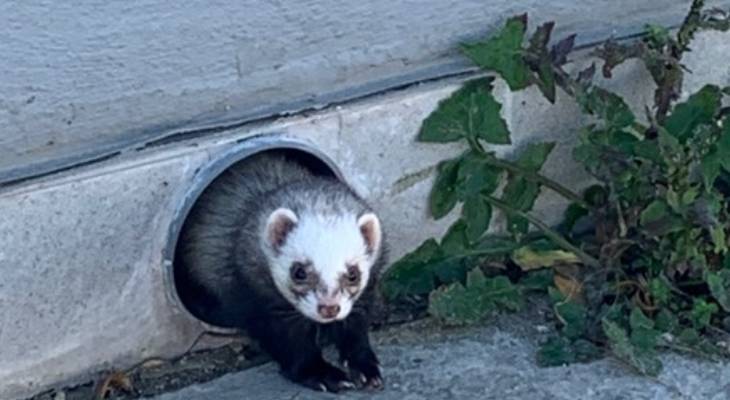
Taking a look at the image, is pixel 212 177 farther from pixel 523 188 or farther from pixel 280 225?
pixel 523 188

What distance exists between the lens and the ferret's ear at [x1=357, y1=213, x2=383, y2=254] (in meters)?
4.30

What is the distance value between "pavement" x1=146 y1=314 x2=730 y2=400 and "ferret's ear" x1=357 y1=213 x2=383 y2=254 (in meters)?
0.30

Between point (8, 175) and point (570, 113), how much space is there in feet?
5.61

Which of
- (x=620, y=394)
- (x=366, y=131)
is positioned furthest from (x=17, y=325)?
(x=620, y=394)

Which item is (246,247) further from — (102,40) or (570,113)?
(570,113)

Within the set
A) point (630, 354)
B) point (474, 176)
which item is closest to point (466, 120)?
point (474, 176)

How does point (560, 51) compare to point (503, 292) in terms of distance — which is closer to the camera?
point (503, 292)

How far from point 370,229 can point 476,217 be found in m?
0.52

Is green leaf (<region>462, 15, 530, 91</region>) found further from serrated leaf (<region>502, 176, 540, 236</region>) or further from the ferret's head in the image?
the ferret's head

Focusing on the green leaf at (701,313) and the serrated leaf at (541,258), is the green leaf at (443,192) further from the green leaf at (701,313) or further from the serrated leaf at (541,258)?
the green leaf at (701,313)

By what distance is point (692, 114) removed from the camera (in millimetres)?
4633

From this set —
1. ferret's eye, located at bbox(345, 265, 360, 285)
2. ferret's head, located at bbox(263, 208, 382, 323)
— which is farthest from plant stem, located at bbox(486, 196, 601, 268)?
ferret's eye, located at bbox(345, 265, 360, 285)

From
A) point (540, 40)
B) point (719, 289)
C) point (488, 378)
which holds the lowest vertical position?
point (488, 378)

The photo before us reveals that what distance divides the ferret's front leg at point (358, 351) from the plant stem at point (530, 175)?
24.0 inches
